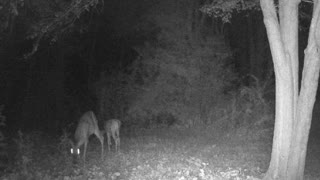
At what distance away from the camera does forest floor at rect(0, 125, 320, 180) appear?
12.6 m

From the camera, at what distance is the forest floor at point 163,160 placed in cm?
1259

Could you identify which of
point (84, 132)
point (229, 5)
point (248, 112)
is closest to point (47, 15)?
point (84, 132)

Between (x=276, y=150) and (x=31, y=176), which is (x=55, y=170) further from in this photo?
(x=276, y=150)

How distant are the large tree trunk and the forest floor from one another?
896 millimetres

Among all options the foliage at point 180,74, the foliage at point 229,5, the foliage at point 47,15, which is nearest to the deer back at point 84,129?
the foliage at point 47,15

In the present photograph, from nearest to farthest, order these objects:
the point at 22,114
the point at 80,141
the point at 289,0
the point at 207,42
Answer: the point at 289,0, the point at 80,141, the point at 22,114, the point at 207,42

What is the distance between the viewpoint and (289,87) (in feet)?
40.8

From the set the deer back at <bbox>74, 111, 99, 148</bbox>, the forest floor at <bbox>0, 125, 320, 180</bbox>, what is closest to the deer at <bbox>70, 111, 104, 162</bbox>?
the deer back at <bbox>74, 111, 99, 148</bbox>

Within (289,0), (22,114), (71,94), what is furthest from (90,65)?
(289,0)

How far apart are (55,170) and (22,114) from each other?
9.48 metres

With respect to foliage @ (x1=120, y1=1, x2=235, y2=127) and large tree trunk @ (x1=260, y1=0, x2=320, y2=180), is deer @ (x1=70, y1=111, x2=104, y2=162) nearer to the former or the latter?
large tree trunk @ (x1=260, y1=0, x2=320, y2=180)

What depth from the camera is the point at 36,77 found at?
2309 centimetres

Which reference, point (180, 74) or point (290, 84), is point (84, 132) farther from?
point (180, 74)

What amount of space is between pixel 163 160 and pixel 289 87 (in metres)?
4.28
